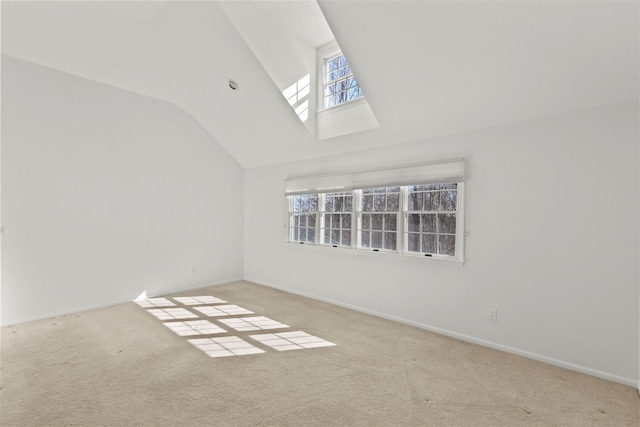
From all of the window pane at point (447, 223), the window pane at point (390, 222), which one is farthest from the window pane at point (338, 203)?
the window pane at point (447, 223)

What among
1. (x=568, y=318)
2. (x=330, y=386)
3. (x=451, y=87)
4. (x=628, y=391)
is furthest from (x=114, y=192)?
(x=628, y=391)

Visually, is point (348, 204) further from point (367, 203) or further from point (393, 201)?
point (393, 201)

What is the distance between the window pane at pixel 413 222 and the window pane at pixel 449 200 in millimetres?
359

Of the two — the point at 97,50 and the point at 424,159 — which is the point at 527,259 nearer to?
the point at 424,159

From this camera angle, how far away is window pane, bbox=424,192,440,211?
354cm

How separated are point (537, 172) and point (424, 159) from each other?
3.75 feet

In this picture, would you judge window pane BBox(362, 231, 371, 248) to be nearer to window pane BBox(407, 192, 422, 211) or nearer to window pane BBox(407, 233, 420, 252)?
window pane BBox(407, 233, 420, 252)

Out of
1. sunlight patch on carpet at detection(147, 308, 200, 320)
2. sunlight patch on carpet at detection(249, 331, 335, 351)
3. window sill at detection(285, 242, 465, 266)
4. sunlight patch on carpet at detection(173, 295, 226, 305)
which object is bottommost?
sunlight patch on carpet at detection(249, 331, 335, 351)

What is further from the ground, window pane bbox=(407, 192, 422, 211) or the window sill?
window pane bbox=(407, 192, 422, 211)

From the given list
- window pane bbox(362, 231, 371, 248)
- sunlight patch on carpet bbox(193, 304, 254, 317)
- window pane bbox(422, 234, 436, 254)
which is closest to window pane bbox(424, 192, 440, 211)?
window pane bbox(422, 234, 436, 254)

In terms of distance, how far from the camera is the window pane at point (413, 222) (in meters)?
3.72

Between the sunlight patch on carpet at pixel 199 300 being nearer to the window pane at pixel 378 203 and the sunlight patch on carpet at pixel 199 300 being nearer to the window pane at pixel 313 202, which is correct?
the window pane at pixel 313 202

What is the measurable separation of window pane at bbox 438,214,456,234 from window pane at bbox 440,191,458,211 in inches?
3.4

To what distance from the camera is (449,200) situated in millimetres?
3438
